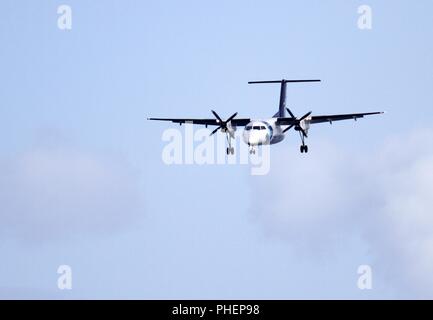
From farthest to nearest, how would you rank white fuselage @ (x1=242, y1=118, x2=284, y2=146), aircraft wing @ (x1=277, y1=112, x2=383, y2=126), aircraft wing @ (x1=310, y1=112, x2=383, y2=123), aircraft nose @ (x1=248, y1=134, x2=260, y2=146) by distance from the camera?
aircraft wing @ (x1=310, y1=112, x2=383, y2=123), aircraft wing @ (x1=277, y1=112, x2=383, y2=126), white fuselage @ (x1=242, y1=118, x2=284, y2=146), aircraft nose @ (x1=248, y1=134, x2=260, y2=146)

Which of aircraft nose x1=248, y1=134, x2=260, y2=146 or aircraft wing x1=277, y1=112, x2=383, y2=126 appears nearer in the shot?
aircraft nose x1=248, y1=134, x2=260, y2=146

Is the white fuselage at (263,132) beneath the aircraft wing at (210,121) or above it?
beneath

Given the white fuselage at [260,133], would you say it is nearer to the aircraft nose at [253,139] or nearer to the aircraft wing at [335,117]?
the aircraft nose at [253,139]

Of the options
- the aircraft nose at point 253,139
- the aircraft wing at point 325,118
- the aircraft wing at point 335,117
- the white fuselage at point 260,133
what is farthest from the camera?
the aircraft wing at point 335,117

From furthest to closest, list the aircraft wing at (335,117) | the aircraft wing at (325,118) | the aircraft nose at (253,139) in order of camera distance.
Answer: the aircraft wing at (335,117) → the aircraft wing at (325,118) → the aircraft nose at (253,139)

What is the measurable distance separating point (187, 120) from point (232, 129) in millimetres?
6017

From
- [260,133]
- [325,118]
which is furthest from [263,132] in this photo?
[325,118]

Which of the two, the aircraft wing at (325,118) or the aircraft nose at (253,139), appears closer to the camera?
the aircraft nose at (253,139)

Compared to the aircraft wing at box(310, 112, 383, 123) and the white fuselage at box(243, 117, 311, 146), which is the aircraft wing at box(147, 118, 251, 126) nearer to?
the white fuselage at box(243, 117, 311, 146)

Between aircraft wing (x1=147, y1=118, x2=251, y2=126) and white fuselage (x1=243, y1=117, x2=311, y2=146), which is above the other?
aircraft wing (x1=147, y1=118, x2=251, y2=126)

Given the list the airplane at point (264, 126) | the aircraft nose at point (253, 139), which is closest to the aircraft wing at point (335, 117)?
the airplane at point (264, 126)

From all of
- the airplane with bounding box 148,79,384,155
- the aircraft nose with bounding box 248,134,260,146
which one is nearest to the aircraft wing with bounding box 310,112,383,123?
the airplane with bounding box 148,79,384,155
